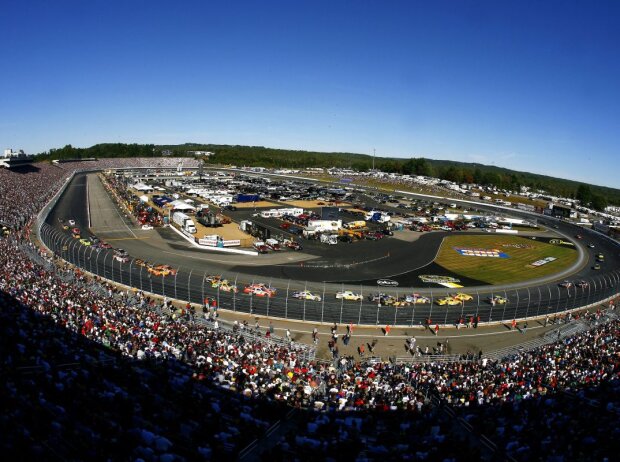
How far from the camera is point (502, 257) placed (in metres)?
51.0

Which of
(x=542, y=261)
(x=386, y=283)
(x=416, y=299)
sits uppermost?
(x=542, y=261)

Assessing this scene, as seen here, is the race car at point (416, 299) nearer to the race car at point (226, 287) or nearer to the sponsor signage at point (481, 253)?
the race car at point (226, 287)

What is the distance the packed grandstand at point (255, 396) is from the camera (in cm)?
1102

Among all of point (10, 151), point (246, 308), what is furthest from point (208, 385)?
point (10, 151)

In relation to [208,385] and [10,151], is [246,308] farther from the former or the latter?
[10,151]

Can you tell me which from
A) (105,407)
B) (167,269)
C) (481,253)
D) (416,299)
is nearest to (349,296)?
(416,299)

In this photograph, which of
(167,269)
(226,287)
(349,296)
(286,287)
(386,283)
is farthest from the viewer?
(386,283)

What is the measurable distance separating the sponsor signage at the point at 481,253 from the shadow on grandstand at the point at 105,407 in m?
42.1

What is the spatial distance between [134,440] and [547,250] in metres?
60.1

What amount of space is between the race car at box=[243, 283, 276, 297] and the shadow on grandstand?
41.6ft

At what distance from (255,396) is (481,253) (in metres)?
43.8

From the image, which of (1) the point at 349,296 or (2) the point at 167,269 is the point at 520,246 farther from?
(2) the point at 167,269

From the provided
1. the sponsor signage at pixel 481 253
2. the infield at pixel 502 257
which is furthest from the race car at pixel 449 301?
the sponsor signage at pixel 481 253

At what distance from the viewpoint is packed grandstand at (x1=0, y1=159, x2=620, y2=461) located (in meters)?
11.0
